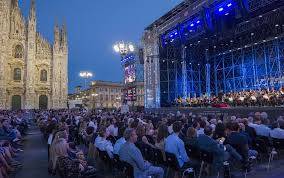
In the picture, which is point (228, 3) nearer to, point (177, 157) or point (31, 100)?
point (177, 157)

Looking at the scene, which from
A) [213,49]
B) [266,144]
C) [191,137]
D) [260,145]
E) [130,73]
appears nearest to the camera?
[191,137]

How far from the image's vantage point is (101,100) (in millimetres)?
69500

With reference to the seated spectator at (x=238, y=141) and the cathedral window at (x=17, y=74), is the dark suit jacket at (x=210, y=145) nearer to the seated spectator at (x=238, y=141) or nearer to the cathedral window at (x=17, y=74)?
the seated spectator at (x=238, y=141)

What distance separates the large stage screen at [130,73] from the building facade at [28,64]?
39.3 ft

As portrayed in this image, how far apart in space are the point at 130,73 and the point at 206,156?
3002 cm

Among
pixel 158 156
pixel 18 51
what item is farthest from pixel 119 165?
pixel 18 51

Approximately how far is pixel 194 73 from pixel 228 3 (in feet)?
36.4

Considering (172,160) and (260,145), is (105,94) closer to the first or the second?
(260,145)

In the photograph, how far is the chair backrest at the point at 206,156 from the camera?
5656mm

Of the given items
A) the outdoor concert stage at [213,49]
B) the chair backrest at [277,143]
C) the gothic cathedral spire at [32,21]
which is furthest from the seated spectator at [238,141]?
the gothic cathedral spire at [32,21]

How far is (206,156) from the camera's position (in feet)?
18.8

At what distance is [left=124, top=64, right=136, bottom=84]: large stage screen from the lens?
115 feet

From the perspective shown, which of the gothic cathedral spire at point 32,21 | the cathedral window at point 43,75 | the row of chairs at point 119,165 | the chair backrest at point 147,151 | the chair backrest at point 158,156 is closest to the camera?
the row of chairs at point 119,165

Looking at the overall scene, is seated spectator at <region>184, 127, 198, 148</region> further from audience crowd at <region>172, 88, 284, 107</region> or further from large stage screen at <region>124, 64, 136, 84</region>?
large stage screen at <region>124, 64, 136, 84</region>
